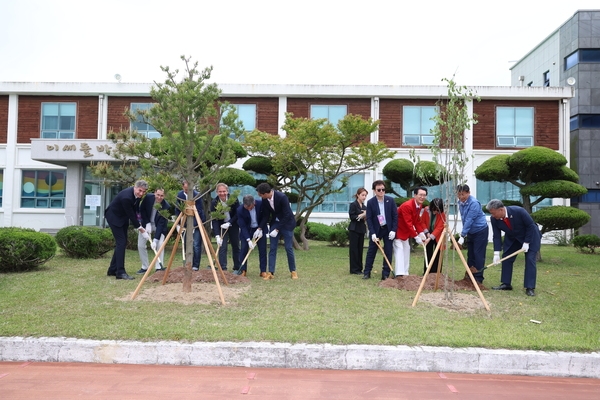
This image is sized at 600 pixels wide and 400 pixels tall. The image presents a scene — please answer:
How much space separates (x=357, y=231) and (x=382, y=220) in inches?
46.8

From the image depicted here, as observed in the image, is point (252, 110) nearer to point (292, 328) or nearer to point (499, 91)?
point (499, 91)

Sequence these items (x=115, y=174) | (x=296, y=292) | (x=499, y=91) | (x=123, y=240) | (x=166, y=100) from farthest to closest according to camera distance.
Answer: (x=499, y=91) → (x=115, y=174) → (x=123, y=240) → (x=296, y=292) → (x=166, y=100)

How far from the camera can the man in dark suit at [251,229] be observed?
8.58 m

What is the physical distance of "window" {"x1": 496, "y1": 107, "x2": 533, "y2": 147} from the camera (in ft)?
70.2

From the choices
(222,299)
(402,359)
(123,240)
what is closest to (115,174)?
(123,240)

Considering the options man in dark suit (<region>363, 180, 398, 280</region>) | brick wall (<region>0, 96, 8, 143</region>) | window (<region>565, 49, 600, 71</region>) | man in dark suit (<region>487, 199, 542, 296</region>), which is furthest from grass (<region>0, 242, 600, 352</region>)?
window (<region>565, 49, 600, 71</region>)

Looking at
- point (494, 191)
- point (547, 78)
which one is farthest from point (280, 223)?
point (547, 78)

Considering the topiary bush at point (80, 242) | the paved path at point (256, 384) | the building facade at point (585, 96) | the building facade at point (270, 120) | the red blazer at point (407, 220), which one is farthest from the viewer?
the building facade at point (585, 96)

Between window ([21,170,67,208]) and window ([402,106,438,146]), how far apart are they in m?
15.6

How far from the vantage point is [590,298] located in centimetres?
722

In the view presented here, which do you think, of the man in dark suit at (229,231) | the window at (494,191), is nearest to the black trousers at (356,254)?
the man in dark suit at (229,231)

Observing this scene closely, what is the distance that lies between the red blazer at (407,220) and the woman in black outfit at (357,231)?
1.18 m

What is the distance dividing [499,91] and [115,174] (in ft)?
53.8

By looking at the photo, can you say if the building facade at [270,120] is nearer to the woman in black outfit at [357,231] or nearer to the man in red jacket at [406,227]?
the woman in black outfit at [357,231]
